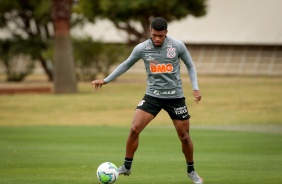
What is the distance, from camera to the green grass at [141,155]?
13664 millimetres

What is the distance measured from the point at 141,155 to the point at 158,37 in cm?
556

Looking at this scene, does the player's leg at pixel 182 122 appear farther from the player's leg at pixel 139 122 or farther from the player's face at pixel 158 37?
the player's face at pixel 158 37

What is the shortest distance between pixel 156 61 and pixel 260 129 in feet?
45.8

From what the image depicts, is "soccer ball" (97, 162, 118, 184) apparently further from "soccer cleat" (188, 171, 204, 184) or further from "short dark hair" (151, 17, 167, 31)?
"short dark hair" (151, 17, 167, 31)

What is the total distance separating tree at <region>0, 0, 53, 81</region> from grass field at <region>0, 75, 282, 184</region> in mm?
14197

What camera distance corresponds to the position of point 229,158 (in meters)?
16.9

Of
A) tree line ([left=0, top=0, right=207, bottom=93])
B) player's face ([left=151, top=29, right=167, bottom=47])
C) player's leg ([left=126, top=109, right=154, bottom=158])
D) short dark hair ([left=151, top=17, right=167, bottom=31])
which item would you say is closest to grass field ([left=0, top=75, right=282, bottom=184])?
player's leg ([left=126, top=109, right=154, bottom=158])

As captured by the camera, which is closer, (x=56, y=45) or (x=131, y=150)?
(x=131, y=150)

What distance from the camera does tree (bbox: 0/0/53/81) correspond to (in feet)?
191

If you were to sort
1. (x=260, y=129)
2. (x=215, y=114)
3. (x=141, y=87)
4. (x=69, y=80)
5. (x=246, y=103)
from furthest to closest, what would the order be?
(x=141, y=87) < (x=69, y=80) < (x=246, y=103) < (x=215, y=114) < (x=260, y=129)

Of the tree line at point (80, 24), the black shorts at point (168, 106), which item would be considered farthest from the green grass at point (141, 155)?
the tree line at point (80, 24)

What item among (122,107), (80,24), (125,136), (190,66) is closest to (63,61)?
(122,107)

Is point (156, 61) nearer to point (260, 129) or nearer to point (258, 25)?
point (260, 129)

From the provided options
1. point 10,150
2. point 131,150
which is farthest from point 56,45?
point 131,150
